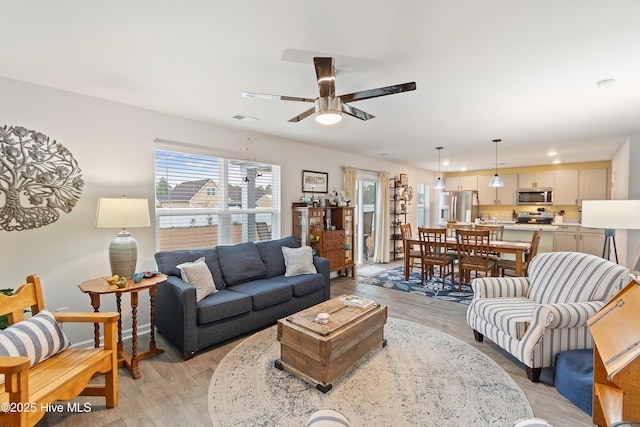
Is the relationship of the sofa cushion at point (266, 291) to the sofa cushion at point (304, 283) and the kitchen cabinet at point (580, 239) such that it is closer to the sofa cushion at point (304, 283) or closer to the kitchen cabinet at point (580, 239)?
the sofa cushion at point (304, 283)

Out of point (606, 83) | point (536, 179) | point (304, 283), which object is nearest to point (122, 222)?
point (304, 283)

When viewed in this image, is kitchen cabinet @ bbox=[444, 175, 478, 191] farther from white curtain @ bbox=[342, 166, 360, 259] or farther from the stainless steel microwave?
white curtain @ bbox=[342, 166, 360, 259]

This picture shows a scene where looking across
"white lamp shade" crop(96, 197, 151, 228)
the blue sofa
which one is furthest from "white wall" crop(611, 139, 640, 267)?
"white lamp shade" crop(96, 197, 151, 228)

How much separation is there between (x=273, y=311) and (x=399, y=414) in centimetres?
178

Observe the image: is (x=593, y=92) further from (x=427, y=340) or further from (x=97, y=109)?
(x=97, y=109)

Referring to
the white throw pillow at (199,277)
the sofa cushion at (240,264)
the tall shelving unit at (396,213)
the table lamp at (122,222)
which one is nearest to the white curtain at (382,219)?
the tall shelving unit at (396,213)

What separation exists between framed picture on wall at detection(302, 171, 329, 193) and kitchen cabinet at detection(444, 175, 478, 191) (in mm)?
Result: 5463

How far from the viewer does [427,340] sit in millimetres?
3025

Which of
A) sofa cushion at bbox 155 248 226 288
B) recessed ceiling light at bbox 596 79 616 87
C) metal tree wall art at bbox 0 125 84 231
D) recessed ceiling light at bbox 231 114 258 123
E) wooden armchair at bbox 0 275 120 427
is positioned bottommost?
wooden armchair at bbox 0 275 120 427

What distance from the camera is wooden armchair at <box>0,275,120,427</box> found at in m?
1.42

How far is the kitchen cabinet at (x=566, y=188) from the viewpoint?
7.12 m

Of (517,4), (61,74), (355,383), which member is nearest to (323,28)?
(517,4)

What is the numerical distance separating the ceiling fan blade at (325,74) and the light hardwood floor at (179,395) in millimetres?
2477

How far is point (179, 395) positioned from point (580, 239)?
8539 mm
